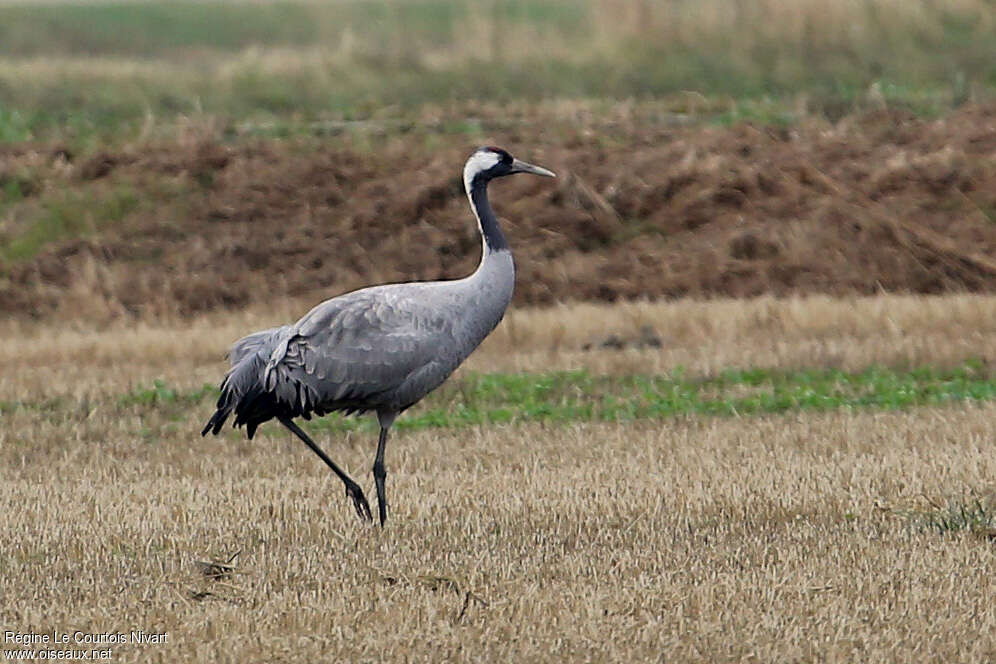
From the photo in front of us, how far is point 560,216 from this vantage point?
76.6ft

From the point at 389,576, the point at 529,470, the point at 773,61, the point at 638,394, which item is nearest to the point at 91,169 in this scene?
the point at 773,61

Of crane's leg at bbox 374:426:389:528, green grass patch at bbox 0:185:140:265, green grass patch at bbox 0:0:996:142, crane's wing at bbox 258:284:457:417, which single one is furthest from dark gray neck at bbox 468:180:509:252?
green grass patch at bbox 0:0:996:142

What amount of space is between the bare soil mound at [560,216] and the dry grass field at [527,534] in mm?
6505

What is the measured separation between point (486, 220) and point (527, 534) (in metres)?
1.98

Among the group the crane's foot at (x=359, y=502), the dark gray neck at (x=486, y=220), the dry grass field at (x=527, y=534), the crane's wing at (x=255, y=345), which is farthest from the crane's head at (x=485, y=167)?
the crane's foot at (x=359, y=502)

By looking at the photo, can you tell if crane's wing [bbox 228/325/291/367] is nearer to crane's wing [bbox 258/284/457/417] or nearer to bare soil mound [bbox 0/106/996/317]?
crane's wing [bbox 258/284/457/417]

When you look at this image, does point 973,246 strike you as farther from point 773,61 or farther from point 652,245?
point 773,61

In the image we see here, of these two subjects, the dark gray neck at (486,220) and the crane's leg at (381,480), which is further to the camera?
the dark gray neck at (486,220)

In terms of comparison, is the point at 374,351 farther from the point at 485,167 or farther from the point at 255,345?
the point at 485,167

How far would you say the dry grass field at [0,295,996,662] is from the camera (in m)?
6.40

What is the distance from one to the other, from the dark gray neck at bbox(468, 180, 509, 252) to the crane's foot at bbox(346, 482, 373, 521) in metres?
1.43

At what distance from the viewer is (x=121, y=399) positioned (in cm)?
1405

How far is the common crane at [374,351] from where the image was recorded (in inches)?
366

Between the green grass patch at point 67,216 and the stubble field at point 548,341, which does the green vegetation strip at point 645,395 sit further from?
the green grass patch at point 67,216
